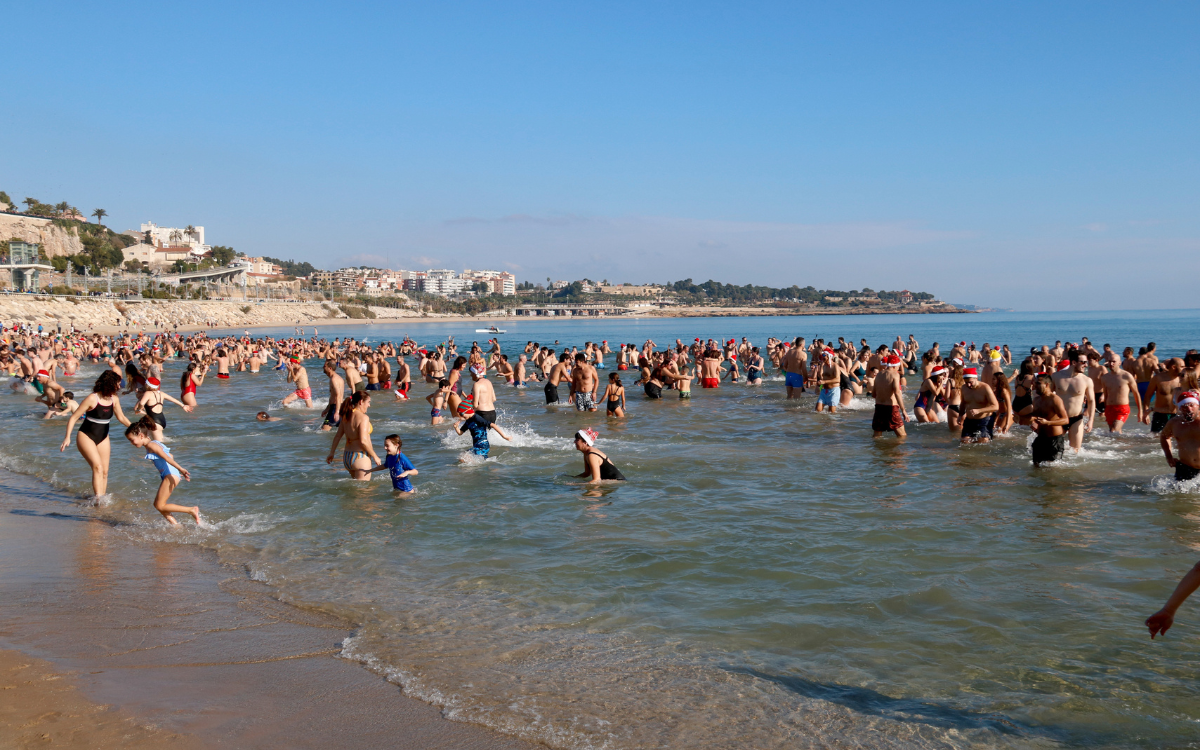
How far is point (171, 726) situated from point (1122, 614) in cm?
596

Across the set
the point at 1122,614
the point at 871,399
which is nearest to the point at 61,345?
the point at 871,399

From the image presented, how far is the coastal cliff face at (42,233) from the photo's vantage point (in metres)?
98.6

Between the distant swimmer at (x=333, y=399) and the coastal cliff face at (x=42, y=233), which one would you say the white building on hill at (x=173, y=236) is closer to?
the coastal cliff face at (x=42, y=233)

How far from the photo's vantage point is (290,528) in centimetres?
790

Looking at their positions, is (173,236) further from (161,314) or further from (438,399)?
(438,399)

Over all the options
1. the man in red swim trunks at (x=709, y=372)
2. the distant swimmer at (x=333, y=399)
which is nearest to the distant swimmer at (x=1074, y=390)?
the distant swimmer at (x=333, y=399)

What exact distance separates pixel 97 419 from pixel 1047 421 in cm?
1137

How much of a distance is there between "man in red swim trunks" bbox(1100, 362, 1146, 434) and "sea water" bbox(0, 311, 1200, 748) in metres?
0.38

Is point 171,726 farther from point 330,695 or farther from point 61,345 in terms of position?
point 61,345

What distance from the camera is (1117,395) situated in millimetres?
11961

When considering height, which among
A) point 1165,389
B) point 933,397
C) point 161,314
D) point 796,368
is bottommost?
point 933,397

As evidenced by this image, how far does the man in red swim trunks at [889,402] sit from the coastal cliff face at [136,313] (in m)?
62.8

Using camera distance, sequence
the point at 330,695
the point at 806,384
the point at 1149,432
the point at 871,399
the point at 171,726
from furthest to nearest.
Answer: the point at 806,384, the point at 871,399, the point at 1149,432, the point at 330,695, the point at 171,726

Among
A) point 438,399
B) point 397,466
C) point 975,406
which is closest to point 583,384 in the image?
point 438,399
